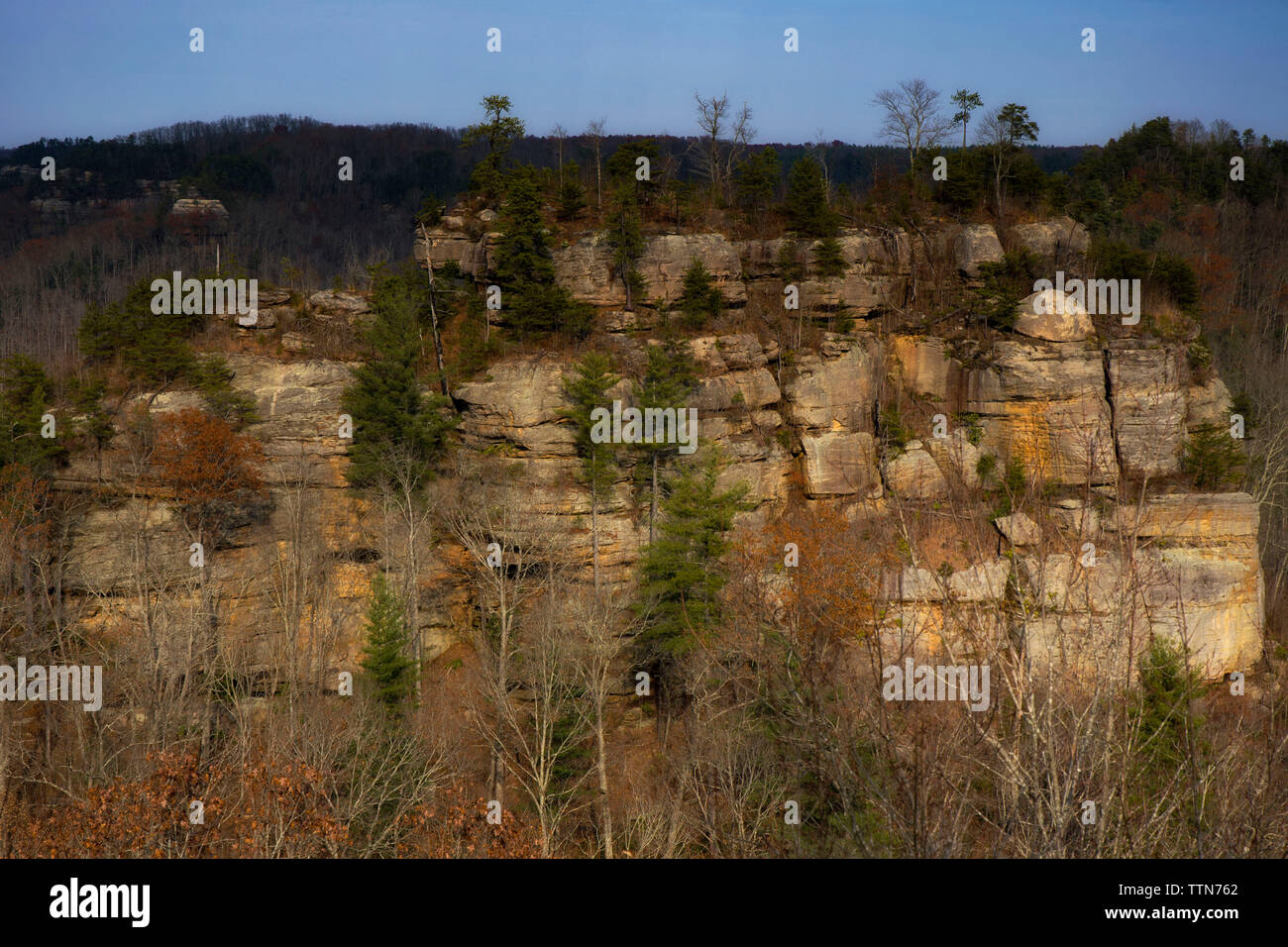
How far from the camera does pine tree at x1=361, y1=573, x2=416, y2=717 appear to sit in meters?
24.5

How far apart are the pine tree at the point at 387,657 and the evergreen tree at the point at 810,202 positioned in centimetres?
2119

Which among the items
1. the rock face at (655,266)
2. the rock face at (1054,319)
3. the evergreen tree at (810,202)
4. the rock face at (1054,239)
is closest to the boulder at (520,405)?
the rock face at (655,266)

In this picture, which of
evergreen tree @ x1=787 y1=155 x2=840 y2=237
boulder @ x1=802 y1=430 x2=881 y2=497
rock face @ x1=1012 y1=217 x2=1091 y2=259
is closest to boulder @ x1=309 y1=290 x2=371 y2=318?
evergreen tree @ x1=787 y1=155 x2=840 y2=237

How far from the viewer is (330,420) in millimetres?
29859

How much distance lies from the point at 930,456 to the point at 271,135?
85.6 metres

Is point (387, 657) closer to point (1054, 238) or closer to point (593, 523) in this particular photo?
point (593, 523)

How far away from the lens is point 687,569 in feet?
81.6

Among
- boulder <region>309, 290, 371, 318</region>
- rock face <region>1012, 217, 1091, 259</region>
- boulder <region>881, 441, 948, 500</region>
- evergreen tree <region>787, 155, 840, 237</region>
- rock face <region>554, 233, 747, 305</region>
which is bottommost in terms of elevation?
boulder <region>881, 441, 948, 500</region>

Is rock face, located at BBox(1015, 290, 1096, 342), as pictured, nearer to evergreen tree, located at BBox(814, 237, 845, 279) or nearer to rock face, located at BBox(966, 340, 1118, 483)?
rock face, located at BBox(966, 340, 1118, 483)

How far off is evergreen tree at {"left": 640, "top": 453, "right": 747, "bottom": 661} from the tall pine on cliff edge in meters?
8.48

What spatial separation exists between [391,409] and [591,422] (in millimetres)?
6662

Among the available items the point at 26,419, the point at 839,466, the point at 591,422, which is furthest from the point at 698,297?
the point at 26,419

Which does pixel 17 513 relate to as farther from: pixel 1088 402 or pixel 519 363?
pixel 1088 402

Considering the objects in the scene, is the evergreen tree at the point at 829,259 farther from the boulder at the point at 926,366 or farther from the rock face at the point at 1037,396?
the rock face at the point at 1037,396
